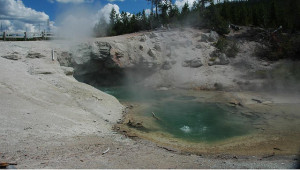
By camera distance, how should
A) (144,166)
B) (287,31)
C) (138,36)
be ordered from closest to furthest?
(144,166) < (138,36) < (287,31)

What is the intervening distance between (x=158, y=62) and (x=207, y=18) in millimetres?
12711

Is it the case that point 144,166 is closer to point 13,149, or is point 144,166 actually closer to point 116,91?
point 13,149

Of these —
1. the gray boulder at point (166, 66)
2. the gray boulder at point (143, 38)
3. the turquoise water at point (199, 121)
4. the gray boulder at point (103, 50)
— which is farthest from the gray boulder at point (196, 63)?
the turquoise water at point (199, 121)

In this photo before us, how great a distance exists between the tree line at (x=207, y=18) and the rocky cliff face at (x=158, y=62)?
572 cm

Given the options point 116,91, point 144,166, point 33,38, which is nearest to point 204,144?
point 144,166

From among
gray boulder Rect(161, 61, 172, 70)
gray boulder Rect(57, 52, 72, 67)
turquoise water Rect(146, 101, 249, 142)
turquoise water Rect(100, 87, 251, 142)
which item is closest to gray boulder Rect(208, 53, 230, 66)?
gray boulder Rect(161, 61, 172, 70)

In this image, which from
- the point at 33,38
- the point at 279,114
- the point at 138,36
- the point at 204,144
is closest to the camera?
the point at 204,144

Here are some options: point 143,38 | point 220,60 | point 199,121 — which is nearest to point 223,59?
point 220,60

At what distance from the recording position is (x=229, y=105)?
17156 mm

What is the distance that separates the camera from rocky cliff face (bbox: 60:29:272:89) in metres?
23.7

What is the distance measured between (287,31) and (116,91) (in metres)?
21.9

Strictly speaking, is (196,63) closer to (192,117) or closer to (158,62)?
(158,62)

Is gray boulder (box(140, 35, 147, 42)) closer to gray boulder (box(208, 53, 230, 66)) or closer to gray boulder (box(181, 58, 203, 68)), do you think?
gray boulder (box(181, 58, 203, 68))

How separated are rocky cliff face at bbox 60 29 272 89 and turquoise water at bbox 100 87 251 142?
4.13 metres
